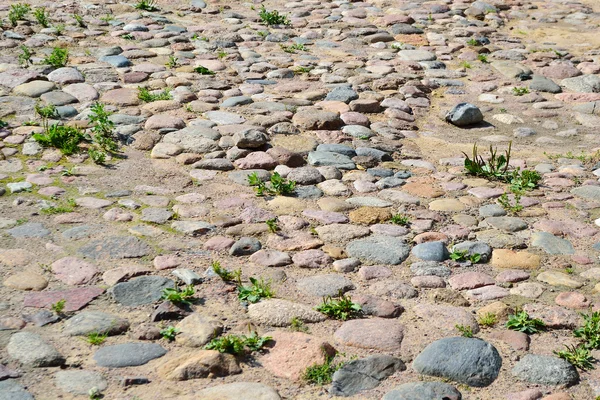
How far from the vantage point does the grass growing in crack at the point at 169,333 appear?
3.41m

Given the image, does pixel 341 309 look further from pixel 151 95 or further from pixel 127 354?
pixel 151 95

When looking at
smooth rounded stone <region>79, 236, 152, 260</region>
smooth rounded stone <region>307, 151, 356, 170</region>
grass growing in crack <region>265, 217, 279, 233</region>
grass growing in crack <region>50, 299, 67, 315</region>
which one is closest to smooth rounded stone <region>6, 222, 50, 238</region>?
smooth rounded stone <region>79, 236, 152, 260</region>

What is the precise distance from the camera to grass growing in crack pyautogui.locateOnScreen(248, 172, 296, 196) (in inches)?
198

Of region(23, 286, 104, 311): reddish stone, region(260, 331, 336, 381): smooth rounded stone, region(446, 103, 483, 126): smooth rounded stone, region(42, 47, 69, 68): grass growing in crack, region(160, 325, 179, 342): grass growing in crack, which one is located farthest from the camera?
region(42, 47, 69, 68): grass growing in crack

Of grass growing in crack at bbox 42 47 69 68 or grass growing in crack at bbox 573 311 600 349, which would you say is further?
grass growing in crack at bbox 42 47 69 68

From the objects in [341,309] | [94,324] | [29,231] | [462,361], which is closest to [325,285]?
[341,309]

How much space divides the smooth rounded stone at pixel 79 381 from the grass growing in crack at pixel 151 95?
3.72 m

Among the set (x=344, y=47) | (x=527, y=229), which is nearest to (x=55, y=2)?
(x=344, y=47)

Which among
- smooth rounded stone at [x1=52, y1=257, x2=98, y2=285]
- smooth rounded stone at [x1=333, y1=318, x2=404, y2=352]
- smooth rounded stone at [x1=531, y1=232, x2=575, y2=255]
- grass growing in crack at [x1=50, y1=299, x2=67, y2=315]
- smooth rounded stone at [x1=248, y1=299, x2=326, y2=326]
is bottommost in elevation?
smooth rounded stone at [x1=531, y1=232, x2=575, y2=255]

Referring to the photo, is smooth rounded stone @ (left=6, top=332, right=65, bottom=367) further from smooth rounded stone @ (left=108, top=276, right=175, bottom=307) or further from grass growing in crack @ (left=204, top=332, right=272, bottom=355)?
grass growing in crack @ (left=204, top=332, right=272, bottom=355)

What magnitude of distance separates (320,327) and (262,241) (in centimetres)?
97

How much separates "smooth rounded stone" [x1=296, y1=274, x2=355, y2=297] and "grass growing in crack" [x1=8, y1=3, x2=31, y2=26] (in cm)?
580

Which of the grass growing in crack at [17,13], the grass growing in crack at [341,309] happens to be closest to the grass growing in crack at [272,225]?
the grass growing in crack at [341,309]

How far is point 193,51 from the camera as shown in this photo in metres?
7.96
